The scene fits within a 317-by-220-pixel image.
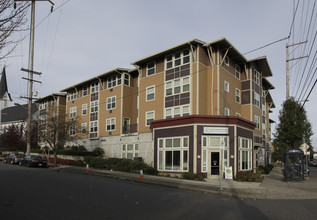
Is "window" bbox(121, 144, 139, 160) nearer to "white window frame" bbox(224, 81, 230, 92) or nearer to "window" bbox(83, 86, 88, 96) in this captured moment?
"white window frame" bbox(224, 81, 230, 92)

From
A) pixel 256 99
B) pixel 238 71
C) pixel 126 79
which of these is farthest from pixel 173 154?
pixel 256 99

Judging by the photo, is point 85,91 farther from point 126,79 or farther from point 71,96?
point 126,79

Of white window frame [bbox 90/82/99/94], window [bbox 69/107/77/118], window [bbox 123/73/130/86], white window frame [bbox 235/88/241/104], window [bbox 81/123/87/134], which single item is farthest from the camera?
window [bbox 69/107/77/118]

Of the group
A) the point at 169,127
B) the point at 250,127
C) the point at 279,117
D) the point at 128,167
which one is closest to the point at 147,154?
the point at 128,167

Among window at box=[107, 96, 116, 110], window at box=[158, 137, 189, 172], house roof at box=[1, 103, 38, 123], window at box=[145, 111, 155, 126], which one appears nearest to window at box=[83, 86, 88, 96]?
window at box=[107, 96, 116, 110]

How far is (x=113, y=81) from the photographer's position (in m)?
36.8

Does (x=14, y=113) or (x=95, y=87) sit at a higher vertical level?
(x=14, y=113)

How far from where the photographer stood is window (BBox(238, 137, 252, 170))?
23.5m

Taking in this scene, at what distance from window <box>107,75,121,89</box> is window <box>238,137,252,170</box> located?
17775 millimetres

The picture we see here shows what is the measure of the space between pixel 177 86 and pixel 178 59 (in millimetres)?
2765

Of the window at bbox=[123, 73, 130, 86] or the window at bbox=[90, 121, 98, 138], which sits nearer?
the window at bbox=[123, 73, 130, 86]

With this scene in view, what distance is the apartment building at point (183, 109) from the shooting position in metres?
22.4

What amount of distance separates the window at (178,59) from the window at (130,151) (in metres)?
9.40

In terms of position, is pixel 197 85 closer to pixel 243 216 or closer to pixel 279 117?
pixel 279 117
